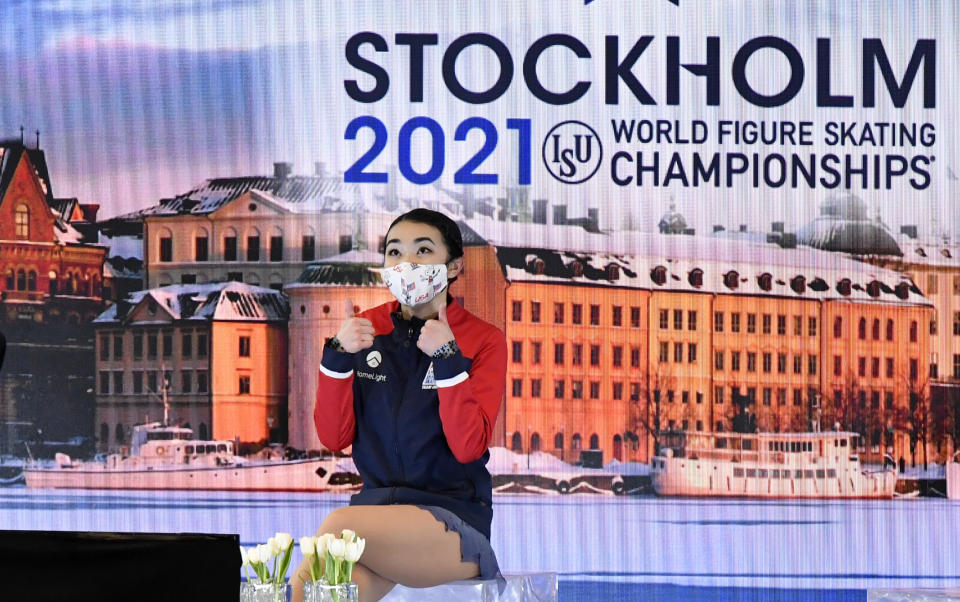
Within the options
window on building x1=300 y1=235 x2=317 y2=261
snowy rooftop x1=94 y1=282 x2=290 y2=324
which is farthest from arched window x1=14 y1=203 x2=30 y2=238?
window on building x1=300 y1=235 x2=317 y2=261

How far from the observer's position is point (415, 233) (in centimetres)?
289

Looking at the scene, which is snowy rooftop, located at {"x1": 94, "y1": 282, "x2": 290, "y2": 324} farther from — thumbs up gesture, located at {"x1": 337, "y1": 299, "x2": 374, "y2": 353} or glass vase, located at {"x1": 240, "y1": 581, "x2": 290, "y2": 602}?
glass vase, located at {"x1": 240, "y1": 581, "x2": 290, "y2": 602}

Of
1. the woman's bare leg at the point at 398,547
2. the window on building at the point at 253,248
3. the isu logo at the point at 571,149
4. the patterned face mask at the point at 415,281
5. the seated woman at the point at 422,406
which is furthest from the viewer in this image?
the window on building at the point at 253,248

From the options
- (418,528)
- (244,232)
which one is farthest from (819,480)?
(418,528)

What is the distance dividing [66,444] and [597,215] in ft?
6.94

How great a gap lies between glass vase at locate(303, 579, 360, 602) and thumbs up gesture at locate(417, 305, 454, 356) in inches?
27.0

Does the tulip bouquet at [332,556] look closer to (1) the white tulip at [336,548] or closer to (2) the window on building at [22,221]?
(1) the white tulip at [336,548]

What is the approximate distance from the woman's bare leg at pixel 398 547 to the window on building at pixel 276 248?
2384 mm

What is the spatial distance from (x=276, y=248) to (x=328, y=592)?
2836mm

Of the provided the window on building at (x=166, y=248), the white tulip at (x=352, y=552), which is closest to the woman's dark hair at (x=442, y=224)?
the white tulip at (x=352, y=552)

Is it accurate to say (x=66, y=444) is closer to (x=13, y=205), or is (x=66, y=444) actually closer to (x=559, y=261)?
(x=13, y=205)

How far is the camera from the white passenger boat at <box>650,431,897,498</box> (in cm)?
473

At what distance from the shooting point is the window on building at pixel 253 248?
4.82m

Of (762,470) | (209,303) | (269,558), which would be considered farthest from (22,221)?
(269,558)
